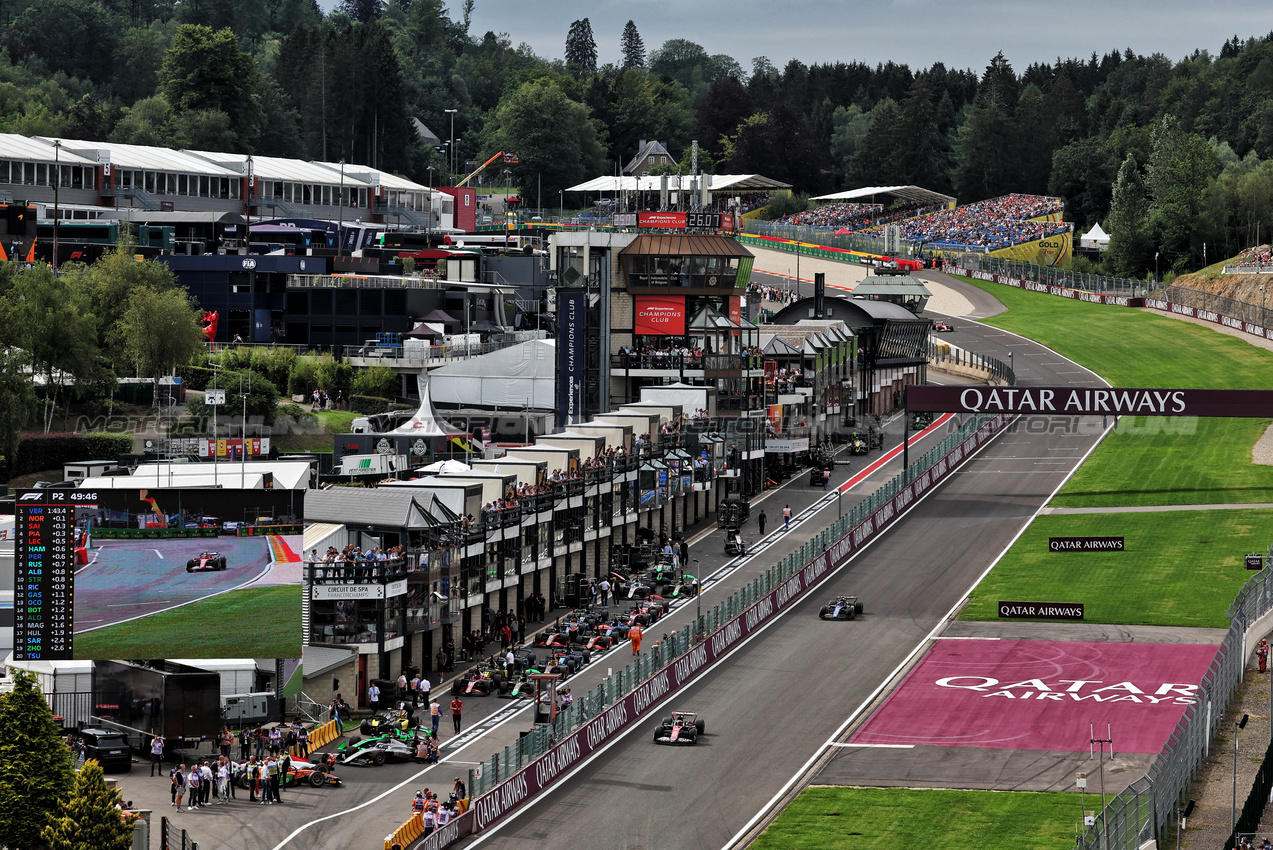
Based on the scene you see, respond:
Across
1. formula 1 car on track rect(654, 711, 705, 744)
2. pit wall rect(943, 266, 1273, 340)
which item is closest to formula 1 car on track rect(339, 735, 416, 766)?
formula 1 car on track rect(654, 711, 705, 744)

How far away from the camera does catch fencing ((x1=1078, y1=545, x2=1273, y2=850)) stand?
42000 millimetres

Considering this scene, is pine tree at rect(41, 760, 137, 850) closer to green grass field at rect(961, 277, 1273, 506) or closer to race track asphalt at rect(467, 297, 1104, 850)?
race track asphalt at rect(467, 297, 1104, 850)

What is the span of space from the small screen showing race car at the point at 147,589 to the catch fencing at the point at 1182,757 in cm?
2928

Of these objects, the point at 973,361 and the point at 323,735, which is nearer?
the point at 323,735

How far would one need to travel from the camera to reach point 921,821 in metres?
51.8

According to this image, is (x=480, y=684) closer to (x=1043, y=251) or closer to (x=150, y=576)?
(x=150, y=576)

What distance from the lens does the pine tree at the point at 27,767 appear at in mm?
44625

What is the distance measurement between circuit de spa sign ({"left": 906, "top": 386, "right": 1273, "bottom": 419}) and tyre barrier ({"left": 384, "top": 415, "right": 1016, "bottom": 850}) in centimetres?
440

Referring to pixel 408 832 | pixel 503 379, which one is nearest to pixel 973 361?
pixel 503 379

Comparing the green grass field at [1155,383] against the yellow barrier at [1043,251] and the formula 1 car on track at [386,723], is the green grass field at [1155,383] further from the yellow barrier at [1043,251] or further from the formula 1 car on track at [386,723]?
the formula 1 car on track at [386,723]

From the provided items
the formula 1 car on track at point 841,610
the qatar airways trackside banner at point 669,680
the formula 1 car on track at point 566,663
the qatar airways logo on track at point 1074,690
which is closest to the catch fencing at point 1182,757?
the qatar airways logo on track at point 1074,690

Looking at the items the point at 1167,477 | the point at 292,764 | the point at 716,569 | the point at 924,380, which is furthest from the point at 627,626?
the point at 924,380

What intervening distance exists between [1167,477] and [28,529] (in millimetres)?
71668

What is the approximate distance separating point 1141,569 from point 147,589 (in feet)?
160
